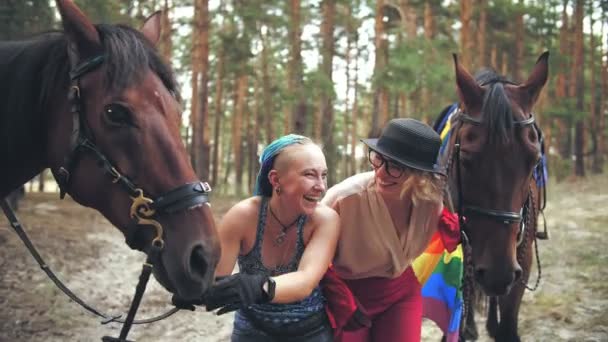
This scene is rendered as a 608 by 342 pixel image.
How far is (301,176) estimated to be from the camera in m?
2.40

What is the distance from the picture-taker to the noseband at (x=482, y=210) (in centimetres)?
315

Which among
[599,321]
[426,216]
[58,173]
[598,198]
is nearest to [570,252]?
[599,321]

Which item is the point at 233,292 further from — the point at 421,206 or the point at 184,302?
the point at 421,206

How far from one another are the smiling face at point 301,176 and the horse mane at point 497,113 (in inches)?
53.2

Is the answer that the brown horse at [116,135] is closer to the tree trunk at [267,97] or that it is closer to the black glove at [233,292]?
the black glove at [233,292]

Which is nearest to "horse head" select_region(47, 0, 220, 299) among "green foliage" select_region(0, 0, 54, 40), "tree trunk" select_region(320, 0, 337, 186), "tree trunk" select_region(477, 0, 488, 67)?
"green foliage" select_region(0, 0, 54, 40)

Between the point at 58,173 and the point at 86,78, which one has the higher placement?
the point at 86,78

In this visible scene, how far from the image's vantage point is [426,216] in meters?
3.06

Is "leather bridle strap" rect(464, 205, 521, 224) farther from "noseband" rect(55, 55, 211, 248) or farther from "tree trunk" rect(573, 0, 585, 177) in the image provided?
"tree trunk" rect(573, 0, 585, 177)

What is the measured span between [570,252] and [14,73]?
28.8 ft

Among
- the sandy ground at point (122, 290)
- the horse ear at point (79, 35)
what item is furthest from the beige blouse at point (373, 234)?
the sandy ground at point (122, 290)

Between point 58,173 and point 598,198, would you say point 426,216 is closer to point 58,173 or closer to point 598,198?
point 58,173

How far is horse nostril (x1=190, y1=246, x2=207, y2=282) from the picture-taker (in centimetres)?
197

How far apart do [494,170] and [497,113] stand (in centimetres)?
38
